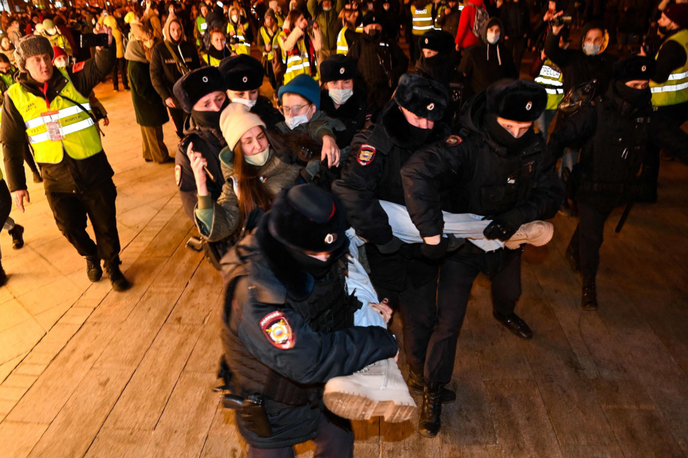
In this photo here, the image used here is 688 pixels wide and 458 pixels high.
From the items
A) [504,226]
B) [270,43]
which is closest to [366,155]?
[504,226]

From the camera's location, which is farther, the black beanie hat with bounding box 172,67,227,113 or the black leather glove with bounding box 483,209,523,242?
the black beanie hat with bounding box 172,67,227,113

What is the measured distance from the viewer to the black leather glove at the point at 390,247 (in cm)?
290

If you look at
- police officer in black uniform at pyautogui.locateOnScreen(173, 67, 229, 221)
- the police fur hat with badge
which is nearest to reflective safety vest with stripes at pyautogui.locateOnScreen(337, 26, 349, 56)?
police officer in black uniform at pyautogui.locateOnScreen(173, 67, 229, 221)

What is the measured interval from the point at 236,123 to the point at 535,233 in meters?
1.94

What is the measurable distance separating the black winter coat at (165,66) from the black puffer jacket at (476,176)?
16.6ft

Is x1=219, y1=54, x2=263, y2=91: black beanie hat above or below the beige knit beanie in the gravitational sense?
above

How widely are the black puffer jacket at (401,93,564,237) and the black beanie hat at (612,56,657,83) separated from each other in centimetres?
117

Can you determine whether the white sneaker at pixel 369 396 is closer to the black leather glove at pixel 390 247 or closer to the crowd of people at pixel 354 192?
the crowd of people at pixel 354 192

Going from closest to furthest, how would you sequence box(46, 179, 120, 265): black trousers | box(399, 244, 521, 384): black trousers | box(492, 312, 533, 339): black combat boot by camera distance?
box(399, 244, 521, 384): black trousers < box(492, 312, 533, 339): black combat boot < box(46, 179, 120, 265): black trousers

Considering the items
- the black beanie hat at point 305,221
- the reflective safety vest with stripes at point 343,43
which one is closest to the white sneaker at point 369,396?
the black beanie hat at point 305,221

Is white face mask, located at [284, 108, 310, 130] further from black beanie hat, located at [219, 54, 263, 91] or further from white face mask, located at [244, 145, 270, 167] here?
white face mask, located at [244, 145, 270, 167]

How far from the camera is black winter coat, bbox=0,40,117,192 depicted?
3.87 metres

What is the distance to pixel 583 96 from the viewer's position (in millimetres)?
4543

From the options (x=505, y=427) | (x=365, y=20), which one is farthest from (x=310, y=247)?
(x=365, y=20)
